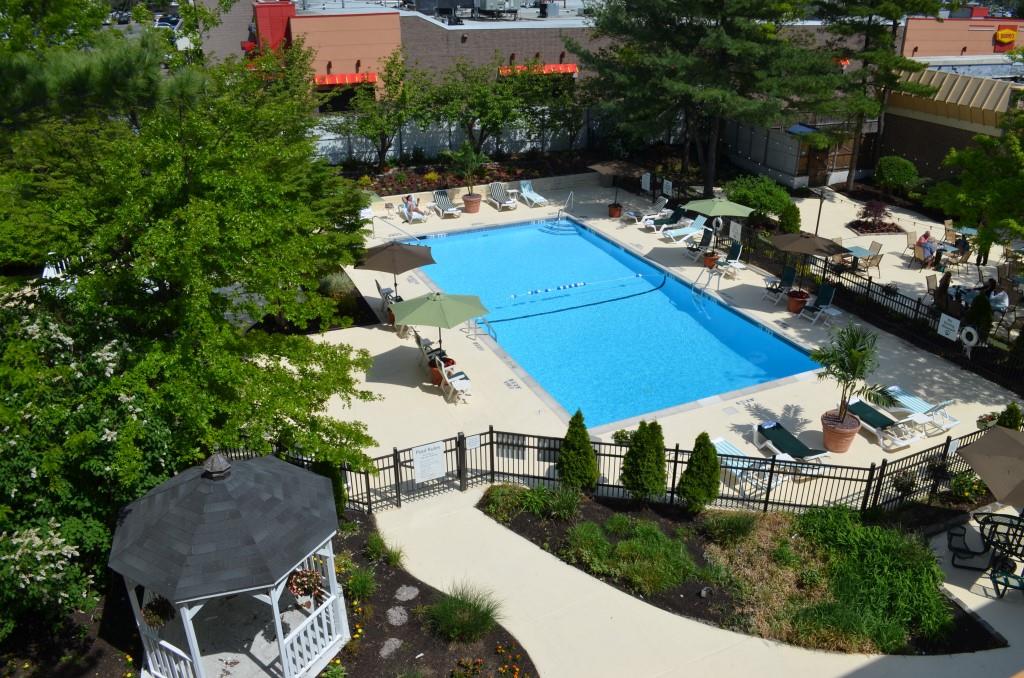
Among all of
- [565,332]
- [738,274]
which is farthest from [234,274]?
[738,274]

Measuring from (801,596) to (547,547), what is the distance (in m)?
3.78

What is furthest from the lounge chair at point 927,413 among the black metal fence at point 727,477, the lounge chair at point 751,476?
the lounge chair at point 751,476

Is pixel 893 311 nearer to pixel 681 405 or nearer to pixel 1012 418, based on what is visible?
pixel 1012 418

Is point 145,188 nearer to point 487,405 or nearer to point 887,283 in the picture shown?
point 487,405

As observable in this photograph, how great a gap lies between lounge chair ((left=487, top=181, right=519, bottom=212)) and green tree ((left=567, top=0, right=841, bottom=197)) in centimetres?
475

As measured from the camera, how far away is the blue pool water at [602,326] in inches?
723

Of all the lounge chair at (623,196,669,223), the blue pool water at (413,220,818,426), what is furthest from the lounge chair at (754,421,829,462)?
the lounge chair at (623,196,669,223)

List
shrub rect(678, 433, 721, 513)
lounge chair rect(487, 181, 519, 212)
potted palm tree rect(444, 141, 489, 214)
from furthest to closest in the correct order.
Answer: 1. lounge chair rect(487, 181, 519, 212)
2. potted palm tree rect(444, 141, 489, 214)
3. shrub rect(678, 433, 721, 513)

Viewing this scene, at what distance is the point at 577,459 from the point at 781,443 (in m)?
3.98

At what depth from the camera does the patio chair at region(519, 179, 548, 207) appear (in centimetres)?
2975

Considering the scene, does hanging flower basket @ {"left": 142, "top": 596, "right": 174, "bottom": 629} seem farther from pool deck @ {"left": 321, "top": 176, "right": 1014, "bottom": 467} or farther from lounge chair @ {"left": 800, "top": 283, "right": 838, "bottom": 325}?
lounge chair @ {"left": 800, "top": 283, "right": 838, "bottom": 325}

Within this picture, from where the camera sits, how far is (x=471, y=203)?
28844mm

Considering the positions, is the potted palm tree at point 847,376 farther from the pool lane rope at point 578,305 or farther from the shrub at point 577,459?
the pool lane rope at point 578,305

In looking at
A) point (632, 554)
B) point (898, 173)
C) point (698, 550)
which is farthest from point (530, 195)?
point (632, 554)
